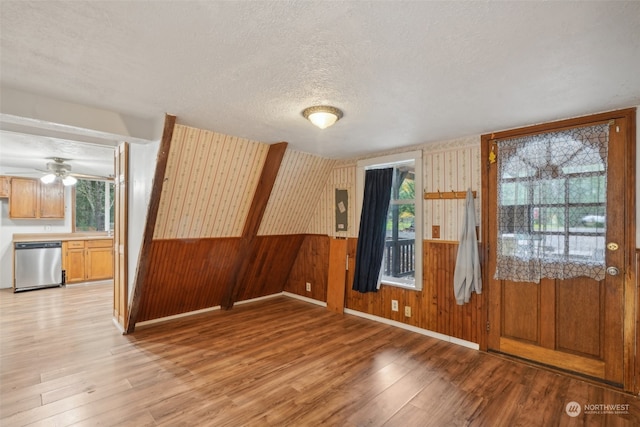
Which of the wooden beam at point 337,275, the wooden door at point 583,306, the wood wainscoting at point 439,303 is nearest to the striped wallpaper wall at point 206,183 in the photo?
the wooden beam at point 337,275

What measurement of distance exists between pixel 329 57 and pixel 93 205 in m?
7.33

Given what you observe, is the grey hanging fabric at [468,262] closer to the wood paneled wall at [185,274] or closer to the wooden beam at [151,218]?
the wood paneled wall at [185,274]

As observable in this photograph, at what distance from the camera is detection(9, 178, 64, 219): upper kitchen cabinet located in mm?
5789

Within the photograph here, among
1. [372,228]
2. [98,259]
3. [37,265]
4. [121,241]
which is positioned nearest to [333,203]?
[372,228]

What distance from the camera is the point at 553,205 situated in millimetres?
2836

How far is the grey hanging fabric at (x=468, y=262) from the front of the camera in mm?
3234


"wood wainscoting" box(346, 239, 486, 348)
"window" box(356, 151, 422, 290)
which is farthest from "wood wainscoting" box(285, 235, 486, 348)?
"window" box(356, 151, 422, 290)

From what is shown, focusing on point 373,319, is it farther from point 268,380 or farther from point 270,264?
point 268,380

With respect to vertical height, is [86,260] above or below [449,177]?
below

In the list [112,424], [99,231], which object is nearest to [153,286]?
[112,424]

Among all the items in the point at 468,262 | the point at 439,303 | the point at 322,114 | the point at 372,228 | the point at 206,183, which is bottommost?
the point at 439,303

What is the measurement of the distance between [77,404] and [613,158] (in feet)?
15.5

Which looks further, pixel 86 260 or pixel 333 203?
pixel 86 260

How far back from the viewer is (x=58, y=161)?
516cm
